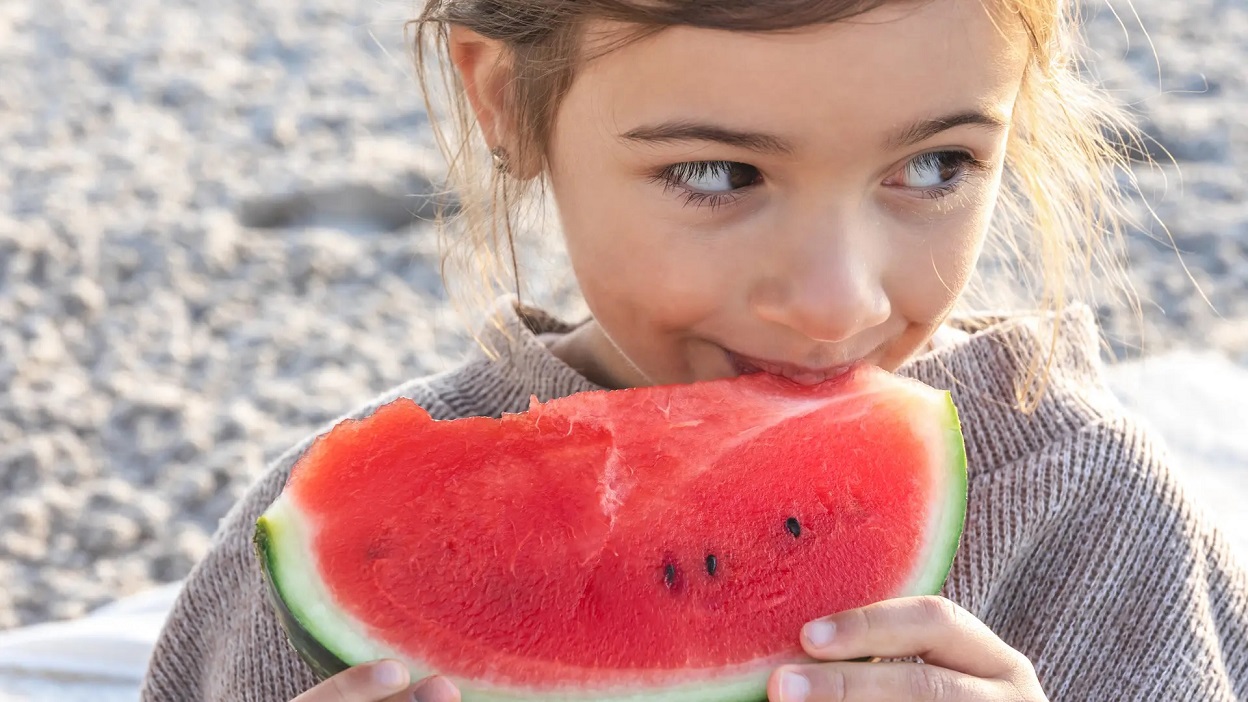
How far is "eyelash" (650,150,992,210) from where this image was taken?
133cm

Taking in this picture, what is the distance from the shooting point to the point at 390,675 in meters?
1.13

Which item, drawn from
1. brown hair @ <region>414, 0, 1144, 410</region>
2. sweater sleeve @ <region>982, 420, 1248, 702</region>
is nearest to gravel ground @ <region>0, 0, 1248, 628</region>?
brown hair @ <region>414, 0, 1144, 410</region>

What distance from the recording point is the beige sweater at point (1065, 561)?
1.55 m

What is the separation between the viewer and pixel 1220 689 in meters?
1.56

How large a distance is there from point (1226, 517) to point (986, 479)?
1.07 metres

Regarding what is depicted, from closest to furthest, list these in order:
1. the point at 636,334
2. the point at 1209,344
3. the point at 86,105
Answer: the point at 636,334 → the point at 1209,344 → the point at 86,105

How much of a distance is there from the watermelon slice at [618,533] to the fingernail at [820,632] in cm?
5

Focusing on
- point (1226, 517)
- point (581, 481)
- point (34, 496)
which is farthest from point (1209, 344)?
point (34, 496)

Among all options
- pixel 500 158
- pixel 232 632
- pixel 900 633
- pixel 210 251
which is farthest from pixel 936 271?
pixel 210 251

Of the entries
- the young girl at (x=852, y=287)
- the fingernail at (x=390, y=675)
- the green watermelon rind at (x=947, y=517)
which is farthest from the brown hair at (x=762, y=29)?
the fingernail at (x=390, y=675)

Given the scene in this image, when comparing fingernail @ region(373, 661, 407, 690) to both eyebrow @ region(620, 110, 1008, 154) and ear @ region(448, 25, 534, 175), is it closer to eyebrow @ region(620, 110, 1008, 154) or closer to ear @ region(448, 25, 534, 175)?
eyebrow @ region(620, 110, 1008, 154)

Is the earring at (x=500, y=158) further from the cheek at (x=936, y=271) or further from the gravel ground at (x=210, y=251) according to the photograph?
the gravel ground at (x=210, y=251)

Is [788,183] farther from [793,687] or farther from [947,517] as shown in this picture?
[793,687]

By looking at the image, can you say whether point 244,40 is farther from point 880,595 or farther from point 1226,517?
point 880,595
